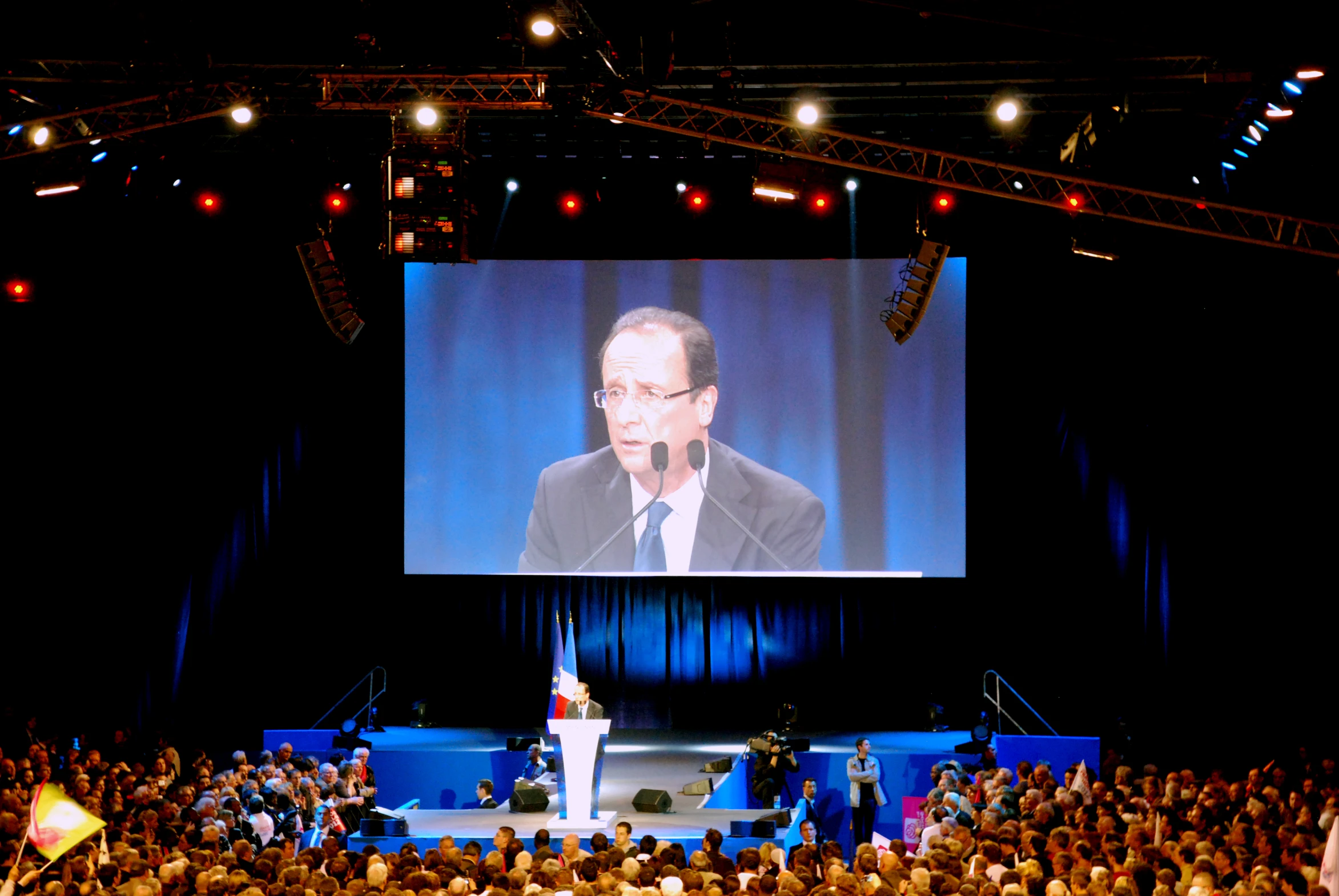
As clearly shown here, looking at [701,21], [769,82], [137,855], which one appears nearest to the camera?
[137,855]

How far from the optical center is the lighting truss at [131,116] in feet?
41.5

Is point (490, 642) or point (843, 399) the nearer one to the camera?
point (843, 399)

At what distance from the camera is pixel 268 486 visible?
19.0m

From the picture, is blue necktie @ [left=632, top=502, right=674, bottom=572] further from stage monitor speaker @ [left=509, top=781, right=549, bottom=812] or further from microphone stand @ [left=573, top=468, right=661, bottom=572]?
stage monitor speaker @ [left=509, top=781, right=549, bottom=812]

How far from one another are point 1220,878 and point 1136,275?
11.1 m

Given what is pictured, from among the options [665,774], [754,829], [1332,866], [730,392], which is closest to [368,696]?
[665,774]

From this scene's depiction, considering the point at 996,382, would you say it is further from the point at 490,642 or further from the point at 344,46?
the point at 344,46

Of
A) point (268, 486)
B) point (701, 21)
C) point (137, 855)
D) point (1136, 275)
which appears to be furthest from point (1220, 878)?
point (268, 486)

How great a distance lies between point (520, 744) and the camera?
16625mm

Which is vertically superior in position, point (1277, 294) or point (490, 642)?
point (1277, 294)

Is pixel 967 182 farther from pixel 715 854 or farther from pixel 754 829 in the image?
pixel 715 854

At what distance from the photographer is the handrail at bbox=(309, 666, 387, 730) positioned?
18625mm

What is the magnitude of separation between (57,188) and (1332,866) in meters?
11.8

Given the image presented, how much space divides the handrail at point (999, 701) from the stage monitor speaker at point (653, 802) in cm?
600
